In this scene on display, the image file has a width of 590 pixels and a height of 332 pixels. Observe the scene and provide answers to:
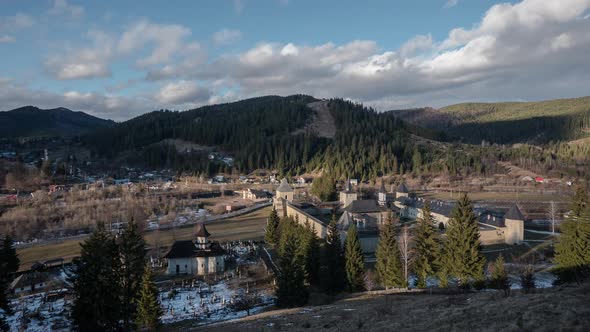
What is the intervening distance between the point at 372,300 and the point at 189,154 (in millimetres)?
125391

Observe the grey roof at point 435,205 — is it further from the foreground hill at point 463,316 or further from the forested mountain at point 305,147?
the forested mountain at point 305,147

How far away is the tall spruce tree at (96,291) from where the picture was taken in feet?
62.8

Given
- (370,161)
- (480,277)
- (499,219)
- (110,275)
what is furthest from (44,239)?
(370,161)

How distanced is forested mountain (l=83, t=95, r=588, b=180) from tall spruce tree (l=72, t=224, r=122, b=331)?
88.1m

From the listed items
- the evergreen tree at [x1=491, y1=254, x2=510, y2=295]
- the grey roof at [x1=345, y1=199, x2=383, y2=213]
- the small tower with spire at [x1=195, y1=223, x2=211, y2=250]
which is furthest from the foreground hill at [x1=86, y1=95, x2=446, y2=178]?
the evergreen tree at [x1=491, y1=254, x2=510, y2=295]

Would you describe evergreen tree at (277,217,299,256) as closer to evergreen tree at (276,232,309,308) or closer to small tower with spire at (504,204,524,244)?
evergreen tree at (276,232,309,308)

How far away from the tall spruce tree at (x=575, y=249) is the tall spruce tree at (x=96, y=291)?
26112mm

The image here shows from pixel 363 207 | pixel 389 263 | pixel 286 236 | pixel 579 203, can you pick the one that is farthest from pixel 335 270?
pixel 363 207

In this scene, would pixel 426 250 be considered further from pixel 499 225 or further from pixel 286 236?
pixel 499 225

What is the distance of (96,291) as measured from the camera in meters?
19.2

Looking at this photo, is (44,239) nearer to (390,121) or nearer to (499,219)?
(499,219)

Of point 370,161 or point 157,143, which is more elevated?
point 157,143

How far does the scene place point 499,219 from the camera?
4362cm

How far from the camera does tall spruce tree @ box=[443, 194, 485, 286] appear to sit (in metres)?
24.6
